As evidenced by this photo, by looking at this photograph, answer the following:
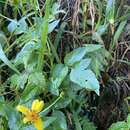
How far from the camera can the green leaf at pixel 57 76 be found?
1.10m

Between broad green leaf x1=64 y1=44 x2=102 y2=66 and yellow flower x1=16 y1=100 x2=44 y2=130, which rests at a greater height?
broad green leaf x1=64 y1=44 x2=102 y2=66

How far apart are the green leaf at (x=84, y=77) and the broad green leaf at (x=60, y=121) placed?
127 millimetres

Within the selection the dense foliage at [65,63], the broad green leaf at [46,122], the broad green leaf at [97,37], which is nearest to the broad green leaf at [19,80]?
the dense foliage at [65,63]

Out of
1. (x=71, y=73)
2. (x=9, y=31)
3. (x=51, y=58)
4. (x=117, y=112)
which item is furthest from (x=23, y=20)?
(x=117, y=112)

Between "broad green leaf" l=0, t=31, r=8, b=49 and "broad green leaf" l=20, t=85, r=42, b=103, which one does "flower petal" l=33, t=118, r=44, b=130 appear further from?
"broad green leaf" l=0, t=31, r=8, b=49

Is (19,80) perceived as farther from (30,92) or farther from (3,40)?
(3,40)

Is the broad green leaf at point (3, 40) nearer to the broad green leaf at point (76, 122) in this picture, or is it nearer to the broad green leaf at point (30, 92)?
the broad green leaf at point (30, 92)

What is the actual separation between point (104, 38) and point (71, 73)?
0.84 feet

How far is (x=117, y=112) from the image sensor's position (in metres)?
1.32

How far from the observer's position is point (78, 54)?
1134mm

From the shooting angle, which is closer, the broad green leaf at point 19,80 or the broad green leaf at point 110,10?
the broad green leaf at point 19,80

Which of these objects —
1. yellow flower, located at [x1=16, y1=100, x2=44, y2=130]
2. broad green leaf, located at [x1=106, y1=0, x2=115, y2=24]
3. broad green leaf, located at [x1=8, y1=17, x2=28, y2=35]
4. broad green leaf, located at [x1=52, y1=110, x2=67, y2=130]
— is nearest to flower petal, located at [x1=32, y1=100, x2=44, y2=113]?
yellow flower, located at [x1=16, y1=100, x2=44, y2=130]

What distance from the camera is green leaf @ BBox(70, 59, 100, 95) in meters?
1.05

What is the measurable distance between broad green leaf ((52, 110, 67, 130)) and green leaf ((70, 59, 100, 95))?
0.13 metres
